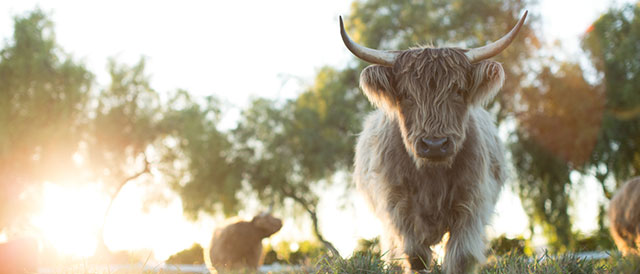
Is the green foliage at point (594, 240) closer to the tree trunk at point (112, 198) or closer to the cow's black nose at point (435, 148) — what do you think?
the cow's black nose at point (435, 148)

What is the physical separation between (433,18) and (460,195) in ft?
43.8

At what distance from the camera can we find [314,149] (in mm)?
16922

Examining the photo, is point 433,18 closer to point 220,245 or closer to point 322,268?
point 220,245

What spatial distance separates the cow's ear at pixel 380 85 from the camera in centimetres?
469

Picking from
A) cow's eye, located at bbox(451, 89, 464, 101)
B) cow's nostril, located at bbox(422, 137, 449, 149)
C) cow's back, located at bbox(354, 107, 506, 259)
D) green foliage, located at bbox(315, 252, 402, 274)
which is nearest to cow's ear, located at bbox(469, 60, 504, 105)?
cow's eye, located at bbox(451, 89, 464, 101)

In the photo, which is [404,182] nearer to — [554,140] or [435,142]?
[435,142]

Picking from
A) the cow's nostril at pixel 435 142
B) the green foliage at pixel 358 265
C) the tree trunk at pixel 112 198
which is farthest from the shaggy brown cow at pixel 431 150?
A: the tree trunk at pixel 112 198

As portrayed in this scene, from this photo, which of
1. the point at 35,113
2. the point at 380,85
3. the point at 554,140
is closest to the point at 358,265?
the point at 380,85

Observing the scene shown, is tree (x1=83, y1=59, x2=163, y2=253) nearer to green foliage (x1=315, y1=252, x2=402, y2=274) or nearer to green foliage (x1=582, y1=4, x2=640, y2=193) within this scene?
green foliage (x1=582, y1=4, x2=640, y2=193)

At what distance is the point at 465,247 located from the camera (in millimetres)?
4590

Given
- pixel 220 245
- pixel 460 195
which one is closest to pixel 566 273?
pixel 460 195

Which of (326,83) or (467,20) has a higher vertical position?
(467,20)

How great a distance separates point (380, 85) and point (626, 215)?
156 inches

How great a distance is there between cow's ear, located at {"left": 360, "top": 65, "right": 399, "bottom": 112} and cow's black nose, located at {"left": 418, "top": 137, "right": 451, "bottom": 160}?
0.63 metres
